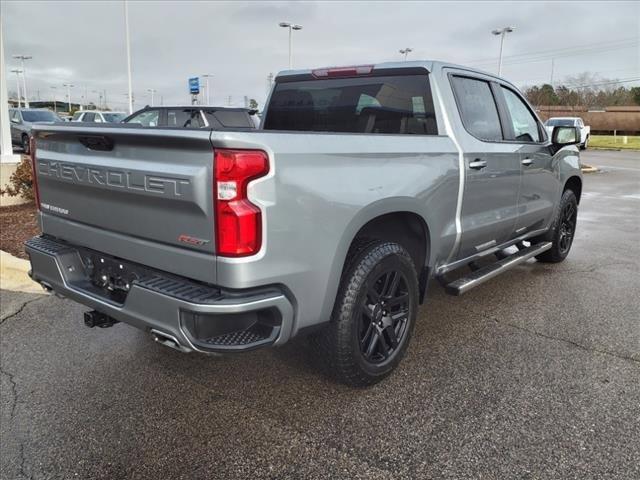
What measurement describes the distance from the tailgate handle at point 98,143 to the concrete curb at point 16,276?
8.76 ft

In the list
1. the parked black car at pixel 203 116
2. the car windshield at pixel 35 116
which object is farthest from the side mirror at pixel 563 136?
the car windshield at pixel 35 116

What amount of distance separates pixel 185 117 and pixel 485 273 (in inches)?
395

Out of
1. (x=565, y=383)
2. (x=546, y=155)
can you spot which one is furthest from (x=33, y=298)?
(x=546, y=155)

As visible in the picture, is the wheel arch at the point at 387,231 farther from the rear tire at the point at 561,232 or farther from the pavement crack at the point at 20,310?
the pavement crack at the point at 20,310

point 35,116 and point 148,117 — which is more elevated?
point 35,116

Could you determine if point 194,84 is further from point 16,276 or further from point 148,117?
point 16,276

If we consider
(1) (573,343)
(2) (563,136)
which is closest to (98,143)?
(1) (573,343)

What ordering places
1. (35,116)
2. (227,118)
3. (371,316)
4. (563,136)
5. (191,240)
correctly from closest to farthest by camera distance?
(191,240) < (371,316) < (563,136) < (227,118) < (35,116)

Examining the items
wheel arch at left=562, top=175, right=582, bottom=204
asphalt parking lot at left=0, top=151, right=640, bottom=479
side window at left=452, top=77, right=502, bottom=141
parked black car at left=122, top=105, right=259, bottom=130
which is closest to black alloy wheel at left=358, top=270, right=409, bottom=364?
asphalt parking lot at left=0, top=151, right=640, bottom=479

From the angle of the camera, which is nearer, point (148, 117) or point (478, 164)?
point (478, 164)

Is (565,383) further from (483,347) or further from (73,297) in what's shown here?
(73,297)

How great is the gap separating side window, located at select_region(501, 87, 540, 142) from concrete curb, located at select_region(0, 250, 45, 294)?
451 cm

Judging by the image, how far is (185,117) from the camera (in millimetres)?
12625

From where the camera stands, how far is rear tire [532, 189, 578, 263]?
571cm
